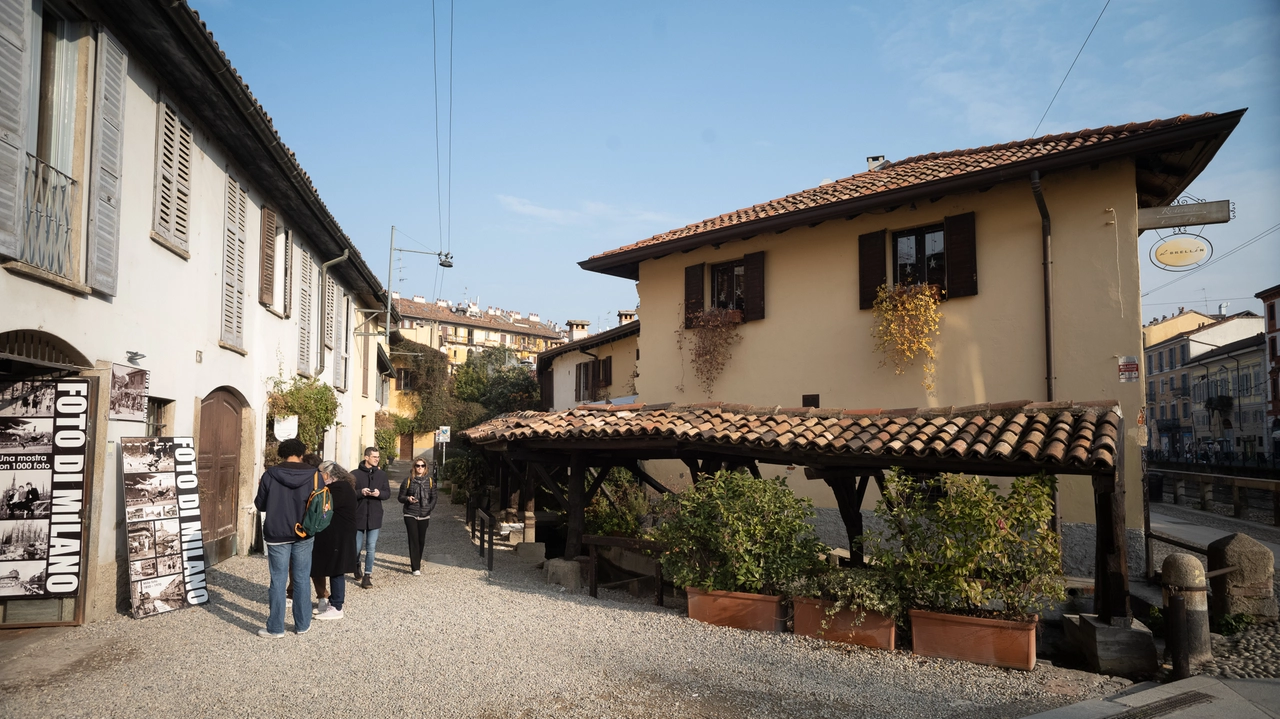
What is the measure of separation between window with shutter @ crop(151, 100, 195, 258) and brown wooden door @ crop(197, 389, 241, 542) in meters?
2.19

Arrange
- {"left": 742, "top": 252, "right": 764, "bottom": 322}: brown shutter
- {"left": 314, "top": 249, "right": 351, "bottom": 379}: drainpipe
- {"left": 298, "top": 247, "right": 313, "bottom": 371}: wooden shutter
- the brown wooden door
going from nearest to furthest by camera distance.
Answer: the brown wooden door < {"left": 298, "top": 247, "right": 313, "bottom": 371}: wooden shutter < {"left": 742, "top": 252, "right": 764, "bottom": 322}: brown shutter < {"left": 314, "top": 249, "right": 351, "bottom": 379}: drainpipe

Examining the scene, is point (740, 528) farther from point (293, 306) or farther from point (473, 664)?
point (293, 306)

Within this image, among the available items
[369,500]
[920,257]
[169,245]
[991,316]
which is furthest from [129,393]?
[991,316]

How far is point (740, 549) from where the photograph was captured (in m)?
7.05

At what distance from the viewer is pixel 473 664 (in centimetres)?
592

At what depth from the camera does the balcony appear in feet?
19.4

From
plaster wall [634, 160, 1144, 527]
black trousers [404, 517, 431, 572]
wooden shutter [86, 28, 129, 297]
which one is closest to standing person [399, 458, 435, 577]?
black trousers [404, 517, 431, 572]

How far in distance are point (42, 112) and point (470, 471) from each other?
1517cm

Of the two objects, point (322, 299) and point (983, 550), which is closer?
point (983, 550)

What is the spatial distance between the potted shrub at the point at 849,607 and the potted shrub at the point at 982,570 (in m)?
0.21

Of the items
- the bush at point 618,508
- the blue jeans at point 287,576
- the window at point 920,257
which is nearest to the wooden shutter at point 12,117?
the blue jeans at point 287,576

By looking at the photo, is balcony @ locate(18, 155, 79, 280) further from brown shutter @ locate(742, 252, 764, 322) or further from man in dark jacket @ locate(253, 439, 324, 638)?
brown shutter @ locate(742, 252, 764, 322)

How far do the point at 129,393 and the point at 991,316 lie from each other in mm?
11075

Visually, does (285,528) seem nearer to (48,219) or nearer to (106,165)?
(48,219)
